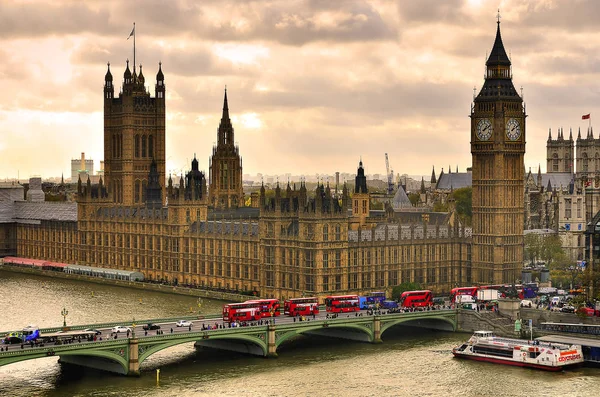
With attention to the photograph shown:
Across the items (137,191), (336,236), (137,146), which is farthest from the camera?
(137,146)

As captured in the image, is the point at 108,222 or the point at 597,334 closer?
the point at 597,334

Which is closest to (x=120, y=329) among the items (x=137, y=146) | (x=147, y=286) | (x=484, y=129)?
(x=147, y=286)

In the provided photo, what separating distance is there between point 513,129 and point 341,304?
38.9 m

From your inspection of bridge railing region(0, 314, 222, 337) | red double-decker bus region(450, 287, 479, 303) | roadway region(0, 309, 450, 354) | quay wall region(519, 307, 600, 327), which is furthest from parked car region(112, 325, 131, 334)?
red double-decker bus region(450, 287, 479, 303)

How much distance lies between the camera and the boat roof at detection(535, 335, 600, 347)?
356 feet

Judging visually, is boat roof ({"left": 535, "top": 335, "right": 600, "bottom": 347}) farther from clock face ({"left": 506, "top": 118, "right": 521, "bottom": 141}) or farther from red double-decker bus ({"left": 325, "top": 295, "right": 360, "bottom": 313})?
clock face ({"left": 506, "top": 118, "right": 521, "bottom": 141})

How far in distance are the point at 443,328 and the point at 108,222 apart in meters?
73.2

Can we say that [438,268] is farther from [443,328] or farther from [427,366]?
[427,366]

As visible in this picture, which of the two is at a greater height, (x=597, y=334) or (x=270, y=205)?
(x=270, y=205)

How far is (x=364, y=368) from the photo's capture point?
104 metres

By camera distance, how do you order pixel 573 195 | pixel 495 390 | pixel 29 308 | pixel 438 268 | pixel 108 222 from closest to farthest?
1. pixel 495 390
2. pixel 29 308
3. pixel 438 268
4. pixel 108 222
5. pixel 573 195

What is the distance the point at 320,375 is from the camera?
101 meters

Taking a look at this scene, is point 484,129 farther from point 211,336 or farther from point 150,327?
point 150,327

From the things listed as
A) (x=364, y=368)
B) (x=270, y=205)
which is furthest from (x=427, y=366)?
(x=270, y=205)
